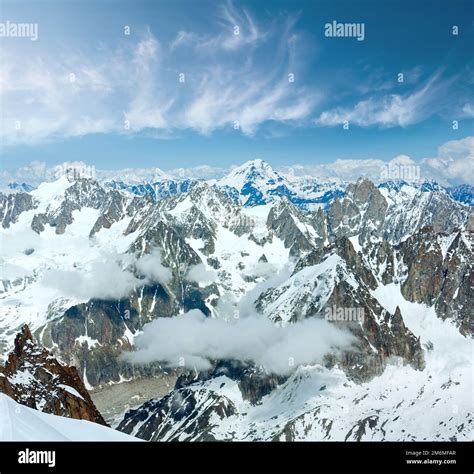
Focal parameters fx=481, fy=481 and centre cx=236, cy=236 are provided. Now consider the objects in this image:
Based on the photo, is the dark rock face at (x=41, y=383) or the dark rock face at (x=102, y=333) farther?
the dark rock face at (x=102, y=333)

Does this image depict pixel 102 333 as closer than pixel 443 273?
No

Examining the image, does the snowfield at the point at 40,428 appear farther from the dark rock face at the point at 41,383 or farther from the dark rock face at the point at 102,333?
the dark rock face at the point at 102,333

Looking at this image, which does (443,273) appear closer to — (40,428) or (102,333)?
(40,428)

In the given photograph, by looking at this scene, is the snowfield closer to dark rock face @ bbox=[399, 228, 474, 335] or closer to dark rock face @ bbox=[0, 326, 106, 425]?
dark rock face @ bbox=[0, 326, 106, 425]

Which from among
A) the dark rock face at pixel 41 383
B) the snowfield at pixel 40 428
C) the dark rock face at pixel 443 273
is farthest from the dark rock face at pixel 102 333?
the snowfield at pixel 40 428

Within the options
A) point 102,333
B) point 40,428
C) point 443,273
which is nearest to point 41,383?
point 40,428

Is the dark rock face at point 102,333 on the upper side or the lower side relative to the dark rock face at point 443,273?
lower
